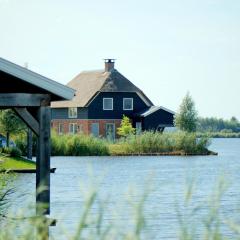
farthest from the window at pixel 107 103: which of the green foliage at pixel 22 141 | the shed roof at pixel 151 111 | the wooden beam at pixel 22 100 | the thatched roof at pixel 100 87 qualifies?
the wooden beam at pixel 22 100

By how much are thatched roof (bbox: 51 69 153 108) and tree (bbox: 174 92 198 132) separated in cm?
353

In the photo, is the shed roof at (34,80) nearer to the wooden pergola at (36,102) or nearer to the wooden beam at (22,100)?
the wooden pergola at (36,102)

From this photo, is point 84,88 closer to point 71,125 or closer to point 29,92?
point 71,125

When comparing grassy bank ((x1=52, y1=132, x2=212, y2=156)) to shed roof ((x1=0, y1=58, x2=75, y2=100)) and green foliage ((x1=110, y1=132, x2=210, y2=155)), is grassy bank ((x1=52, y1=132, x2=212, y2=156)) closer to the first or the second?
green foliage ((x1=110, y1=132, x2=210, y2=155))

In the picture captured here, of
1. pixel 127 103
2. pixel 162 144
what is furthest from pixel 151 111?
pixel 162 144

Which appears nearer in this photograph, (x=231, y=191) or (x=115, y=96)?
(x=231, y=191)

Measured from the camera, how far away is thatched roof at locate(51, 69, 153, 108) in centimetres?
7012

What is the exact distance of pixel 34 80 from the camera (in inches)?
544

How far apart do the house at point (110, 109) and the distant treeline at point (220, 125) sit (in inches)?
2987

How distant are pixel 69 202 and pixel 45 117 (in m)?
11.1

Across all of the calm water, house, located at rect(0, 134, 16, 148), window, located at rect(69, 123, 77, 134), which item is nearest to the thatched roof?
window, located at rect(69, 123, 77, 134)

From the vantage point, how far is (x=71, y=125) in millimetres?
72125

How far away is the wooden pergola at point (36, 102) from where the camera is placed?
13.6 meters

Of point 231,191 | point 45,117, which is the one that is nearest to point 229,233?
point 45,117
